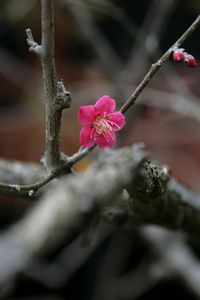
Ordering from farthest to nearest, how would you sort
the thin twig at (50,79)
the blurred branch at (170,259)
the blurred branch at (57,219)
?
the blurred branch at (170,259), the thin twig at (50,79), the blurred branch at (57,219)

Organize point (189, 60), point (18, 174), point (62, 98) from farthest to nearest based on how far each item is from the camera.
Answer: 1. point (18, 174)
2. point (189, 60)
3. point (62, 98)

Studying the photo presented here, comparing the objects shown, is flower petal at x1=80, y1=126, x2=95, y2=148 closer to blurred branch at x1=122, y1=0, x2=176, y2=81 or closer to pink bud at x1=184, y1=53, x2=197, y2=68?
pink bud at x1=184, y1=53, x2=197, y2=68

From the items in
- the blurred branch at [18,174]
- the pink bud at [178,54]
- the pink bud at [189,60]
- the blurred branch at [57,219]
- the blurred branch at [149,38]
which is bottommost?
the blurred branch at [57,219]

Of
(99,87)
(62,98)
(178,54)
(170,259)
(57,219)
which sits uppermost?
(99,87)

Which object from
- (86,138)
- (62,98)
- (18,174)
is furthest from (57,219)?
(18,174)

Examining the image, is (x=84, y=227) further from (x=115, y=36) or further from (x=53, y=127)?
(x=115, y=36)

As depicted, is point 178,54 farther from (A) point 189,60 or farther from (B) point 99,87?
(B) point 99,87

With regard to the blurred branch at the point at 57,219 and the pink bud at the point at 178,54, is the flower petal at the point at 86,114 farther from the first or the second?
the blurred branch at the point at 57,219

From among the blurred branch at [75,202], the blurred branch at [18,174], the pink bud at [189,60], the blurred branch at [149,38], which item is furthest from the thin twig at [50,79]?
the blurred branch at [149,38]
